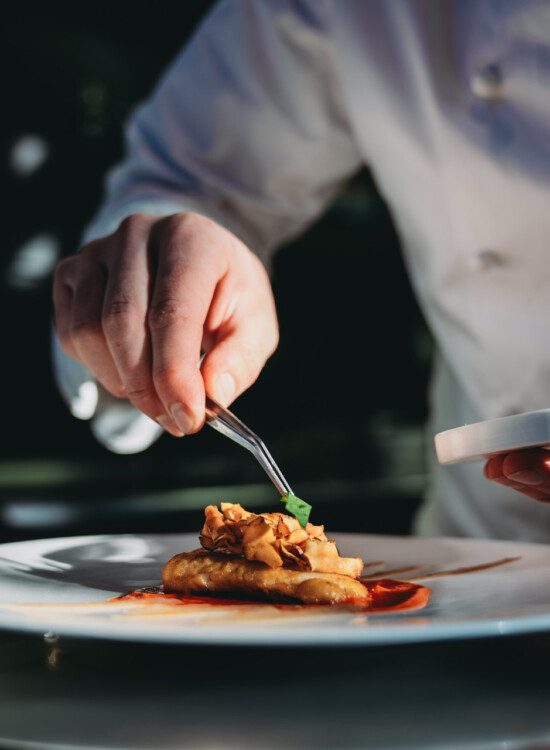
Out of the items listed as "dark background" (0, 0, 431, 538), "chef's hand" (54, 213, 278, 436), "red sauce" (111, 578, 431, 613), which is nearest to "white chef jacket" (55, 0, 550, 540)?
"chef's hand" (54, 213, 278, 436)

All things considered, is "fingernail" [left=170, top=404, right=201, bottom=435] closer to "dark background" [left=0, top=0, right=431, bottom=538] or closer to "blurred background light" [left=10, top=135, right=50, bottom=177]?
"dark background" [left=0, top=0, right=431, bottom=538]

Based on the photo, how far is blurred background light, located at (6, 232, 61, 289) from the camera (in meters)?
2.51

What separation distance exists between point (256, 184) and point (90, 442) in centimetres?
138

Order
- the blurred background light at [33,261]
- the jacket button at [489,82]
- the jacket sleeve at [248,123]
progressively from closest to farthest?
the jacket button at [489,82] → the jacket sleeve at [248,123] → the blurred background light at [33,261]

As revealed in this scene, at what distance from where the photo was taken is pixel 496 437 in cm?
56

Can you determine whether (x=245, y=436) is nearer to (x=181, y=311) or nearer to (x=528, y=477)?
(x=181, y=311)

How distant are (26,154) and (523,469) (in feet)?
7.44

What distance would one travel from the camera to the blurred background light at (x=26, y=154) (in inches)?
99.4

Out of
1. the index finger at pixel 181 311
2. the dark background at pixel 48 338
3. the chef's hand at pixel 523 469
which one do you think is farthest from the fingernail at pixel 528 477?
the dark background at pixel 48 338

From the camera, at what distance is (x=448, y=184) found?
114 centimetres

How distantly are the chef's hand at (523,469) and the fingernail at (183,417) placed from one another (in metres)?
0.25

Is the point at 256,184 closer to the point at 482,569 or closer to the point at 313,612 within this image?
the point at 482,569

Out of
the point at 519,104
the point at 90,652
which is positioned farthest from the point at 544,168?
the point at 90,652

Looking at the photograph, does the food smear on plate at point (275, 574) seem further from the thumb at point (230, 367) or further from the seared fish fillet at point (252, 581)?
the thumb at point (230, 367)
